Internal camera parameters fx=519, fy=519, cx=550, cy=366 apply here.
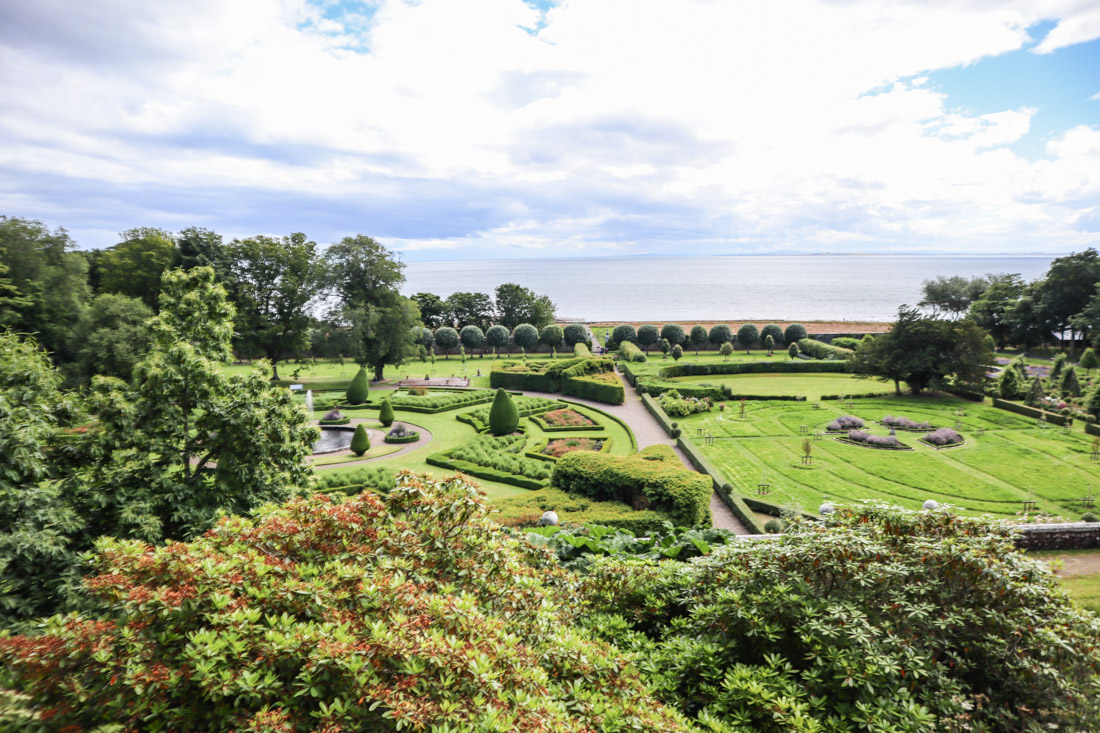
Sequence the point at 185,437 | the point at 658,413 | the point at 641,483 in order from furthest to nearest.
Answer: the point at 658,413 → the point at 641,483 → the point at 185,437

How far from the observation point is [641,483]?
1584cm

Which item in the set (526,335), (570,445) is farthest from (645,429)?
(526,335)

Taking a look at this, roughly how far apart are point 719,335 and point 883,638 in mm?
54676

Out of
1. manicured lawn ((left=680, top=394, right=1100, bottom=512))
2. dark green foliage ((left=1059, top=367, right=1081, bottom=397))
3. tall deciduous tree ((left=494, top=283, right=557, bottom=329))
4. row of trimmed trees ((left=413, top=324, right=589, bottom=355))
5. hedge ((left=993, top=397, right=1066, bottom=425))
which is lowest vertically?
manicured lawn ((left=680, top=394, right=1100, bottom=512))

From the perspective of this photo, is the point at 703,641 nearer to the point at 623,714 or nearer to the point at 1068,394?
the point at 623,714

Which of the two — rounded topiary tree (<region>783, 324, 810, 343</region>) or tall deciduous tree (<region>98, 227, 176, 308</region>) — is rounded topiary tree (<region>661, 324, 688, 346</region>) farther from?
tall deciduous tree (<region>98, 227, 176, 308</region>)

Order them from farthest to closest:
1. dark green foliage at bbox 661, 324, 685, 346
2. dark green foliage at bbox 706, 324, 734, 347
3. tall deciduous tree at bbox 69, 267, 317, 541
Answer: dark green foliage at bbox 661, 324, 685, 346, dark green foliage at bbox 706, 324, 734, 347, tall deciduous tree at bbox 69, 267, 317, 541

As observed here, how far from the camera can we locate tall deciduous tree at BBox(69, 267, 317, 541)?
31.2ft

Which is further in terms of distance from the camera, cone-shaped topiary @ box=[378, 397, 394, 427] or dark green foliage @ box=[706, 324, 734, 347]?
dark green foliage @ box=[706, 324, 734, 347]

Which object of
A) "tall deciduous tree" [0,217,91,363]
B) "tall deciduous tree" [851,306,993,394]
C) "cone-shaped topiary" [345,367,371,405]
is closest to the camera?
"tall deciduous tree" [0,217,91,363]

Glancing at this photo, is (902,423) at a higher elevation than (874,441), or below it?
higher

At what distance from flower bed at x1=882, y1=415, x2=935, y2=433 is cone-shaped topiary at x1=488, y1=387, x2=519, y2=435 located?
21274 mm

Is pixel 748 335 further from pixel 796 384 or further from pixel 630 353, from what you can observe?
pixel 796 384

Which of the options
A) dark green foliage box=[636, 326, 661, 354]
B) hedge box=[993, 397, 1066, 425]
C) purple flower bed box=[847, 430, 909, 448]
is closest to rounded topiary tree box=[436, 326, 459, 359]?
dark green foliage box=[636, 326, 661, 354]
